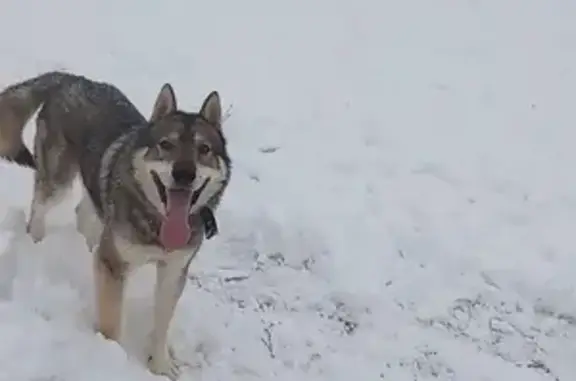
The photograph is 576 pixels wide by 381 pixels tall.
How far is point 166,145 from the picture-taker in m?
→ 4.14

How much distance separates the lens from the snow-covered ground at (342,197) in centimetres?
492

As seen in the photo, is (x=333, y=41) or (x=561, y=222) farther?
(x=333, y=41)

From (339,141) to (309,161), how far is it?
1.51 feet

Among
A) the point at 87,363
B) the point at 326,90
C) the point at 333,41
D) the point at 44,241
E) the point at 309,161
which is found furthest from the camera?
the point at 333,41

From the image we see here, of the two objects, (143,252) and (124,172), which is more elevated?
(124,172)

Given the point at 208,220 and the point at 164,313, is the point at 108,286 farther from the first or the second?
the point at 208,220

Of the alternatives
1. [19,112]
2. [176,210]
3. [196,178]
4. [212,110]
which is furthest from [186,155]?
[19,112]

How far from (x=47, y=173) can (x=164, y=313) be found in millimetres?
1071

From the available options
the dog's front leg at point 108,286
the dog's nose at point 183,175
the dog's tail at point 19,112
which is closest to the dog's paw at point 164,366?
the dog's front leg at point 108,286

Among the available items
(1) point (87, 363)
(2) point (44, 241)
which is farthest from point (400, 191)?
(1) point (87, 363)

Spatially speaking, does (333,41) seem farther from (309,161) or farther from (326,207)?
(326,207)

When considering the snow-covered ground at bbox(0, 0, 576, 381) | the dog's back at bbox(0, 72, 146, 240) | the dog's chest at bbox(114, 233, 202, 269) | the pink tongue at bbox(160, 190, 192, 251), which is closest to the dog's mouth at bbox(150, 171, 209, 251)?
the pink tongue at bbox(160, 190, 192, 251)

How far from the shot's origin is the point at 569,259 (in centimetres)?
605

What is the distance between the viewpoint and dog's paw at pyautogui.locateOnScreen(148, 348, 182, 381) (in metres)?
4.64
